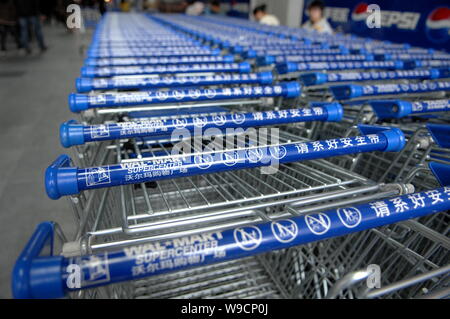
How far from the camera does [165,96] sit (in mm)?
1116

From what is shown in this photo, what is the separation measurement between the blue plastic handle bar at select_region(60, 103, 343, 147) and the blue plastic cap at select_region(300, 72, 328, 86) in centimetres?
54

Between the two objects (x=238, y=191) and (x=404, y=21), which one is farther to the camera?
(x=404, y=21)

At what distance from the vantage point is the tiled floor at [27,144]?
179 centimetres

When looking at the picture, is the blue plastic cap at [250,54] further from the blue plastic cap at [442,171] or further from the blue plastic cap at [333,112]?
the blue plastic cap at [442,171]

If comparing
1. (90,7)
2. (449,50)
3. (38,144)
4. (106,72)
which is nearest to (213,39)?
(106,72)

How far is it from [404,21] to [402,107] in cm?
454

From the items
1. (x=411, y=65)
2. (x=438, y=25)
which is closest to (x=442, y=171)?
(x=411, y=65)

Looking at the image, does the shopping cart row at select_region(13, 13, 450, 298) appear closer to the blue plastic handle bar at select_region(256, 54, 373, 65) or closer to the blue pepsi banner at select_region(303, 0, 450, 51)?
the blue plastic handle bar at select_region(256, 54, 373, 65)

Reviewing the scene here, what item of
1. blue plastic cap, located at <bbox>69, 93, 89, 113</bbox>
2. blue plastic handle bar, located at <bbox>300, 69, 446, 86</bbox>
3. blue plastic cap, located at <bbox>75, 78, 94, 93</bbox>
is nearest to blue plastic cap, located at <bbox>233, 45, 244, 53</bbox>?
blue plastic handle bar, located at <bbox>300, 69, 446, 86</bbox>

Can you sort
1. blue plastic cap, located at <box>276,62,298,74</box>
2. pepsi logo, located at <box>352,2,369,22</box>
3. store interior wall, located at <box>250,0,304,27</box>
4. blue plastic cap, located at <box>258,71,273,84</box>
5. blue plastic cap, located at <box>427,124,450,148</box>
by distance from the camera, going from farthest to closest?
store interior wall, located at <box>250,0,304,27</box>
pepsi logo, located at <box>352,2,369,22</box>
blue plastic cap, located at <box>276,62,298,74</box>
blue plastic cap, located at <box>258,71,273,84</box>
blue plastic cap, located at <box>427,124,450,148</box>

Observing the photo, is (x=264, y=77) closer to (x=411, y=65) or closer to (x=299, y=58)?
(x=299, y=58)

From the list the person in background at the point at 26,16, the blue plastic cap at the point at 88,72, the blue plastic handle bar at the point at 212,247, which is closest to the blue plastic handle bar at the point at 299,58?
the blue plastic cap at the point at 88,72

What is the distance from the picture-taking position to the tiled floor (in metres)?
1.79

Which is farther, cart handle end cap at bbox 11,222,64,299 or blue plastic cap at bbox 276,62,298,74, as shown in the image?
blue plastic cap at bbox 276,62,298,74
